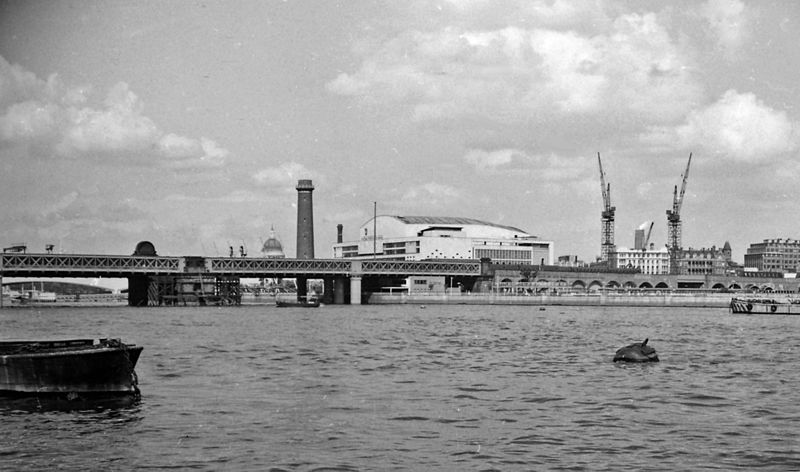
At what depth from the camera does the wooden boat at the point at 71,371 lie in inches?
1777

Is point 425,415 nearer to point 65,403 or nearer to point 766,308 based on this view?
point 65,403

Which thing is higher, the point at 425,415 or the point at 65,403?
the point at 65,403

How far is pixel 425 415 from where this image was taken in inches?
1662

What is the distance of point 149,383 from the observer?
52250 mm

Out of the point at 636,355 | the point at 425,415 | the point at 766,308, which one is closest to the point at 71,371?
the point at 425,415


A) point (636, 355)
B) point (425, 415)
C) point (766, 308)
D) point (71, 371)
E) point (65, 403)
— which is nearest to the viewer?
point (425, 415)

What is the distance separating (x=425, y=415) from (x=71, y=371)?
1558cm

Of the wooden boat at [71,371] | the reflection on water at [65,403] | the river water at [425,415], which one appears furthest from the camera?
the wooden boat at [71,371]

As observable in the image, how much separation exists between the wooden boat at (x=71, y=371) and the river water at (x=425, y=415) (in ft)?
5.10

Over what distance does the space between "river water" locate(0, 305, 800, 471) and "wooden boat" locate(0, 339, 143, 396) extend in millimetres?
1555

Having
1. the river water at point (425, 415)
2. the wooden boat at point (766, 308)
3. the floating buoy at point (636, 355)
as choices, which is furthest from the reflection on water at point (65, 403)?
the wooden boat at point (766, 308)

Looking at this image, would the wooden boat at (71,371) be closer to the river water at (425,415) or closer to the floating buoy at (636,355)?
the river water at (425,415)

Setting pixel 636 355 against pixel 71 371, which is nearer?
pixel 71 371

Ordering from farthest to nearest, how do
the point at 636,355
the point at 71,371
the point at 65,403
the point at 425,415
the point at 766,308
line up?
the point at 766,308 < the point at 636,355 < the point at 71,371 < the point at 65,403 < the point at 425,415
